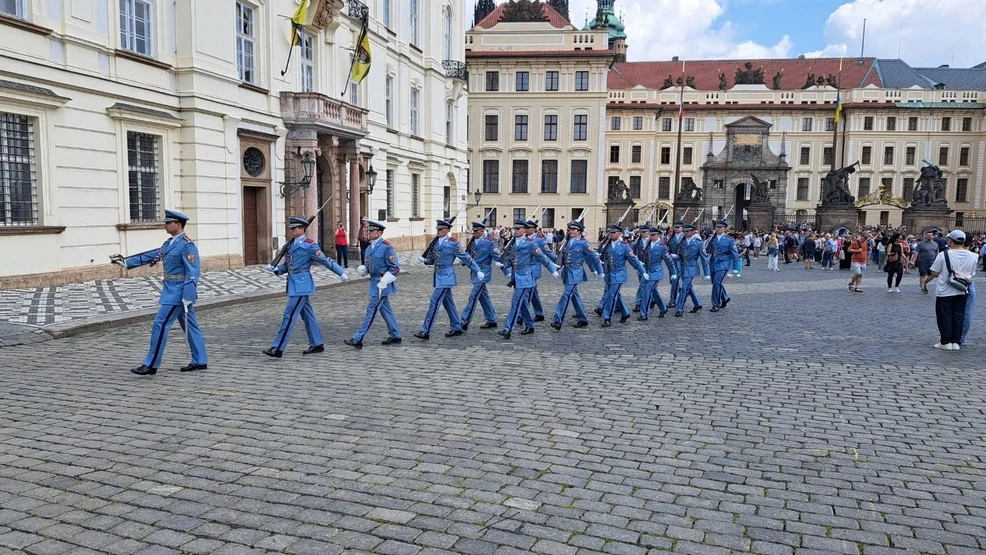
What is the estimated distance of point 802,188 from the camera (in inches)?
2800

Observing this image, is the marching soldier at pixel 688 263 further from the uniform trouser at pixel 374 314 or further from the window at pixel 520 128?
the window at pixel 520 128

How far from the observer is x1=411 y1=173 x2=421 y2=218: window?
35.8 m

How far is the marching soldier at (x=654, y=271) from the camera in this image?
13.8m

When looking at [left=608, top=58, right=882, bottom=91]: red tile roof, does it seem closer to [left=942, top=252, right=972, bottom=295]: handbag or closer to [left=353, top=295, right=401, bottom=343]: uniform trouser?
[left=942, top=252, right=972, bottom=295]: handbag

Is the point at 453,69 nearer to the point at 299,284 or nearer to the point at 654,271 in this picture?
the point at 654,271

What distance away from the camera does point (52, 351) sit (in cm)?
967

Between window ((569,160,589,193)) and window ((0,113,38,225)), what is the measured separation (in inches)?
1829

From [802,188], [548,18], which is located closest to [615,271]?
[548,18]

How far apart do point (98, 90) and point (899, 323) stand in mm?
17270

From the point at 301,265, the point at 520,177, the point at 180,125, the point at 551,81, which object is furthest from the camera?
the point at 520,177

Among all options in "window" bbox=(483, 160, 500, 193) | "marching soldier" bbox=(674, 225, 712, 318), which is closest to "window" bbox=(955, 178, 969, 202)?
"window" bbox=(483, 160, 500, 193)

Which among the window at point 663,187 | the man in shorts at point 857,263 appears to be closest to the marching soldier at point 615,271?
the man in shorts at point 857,263

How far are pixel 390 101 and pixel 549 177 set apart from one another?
28547mm

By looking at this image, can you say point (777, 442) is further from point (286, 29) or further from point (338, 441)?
point (286, 29)
